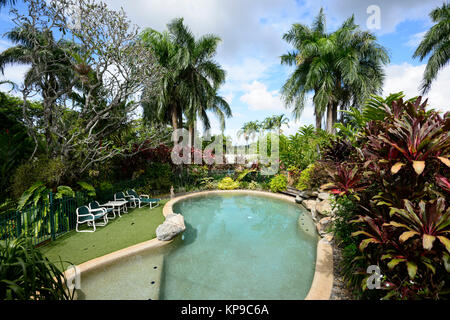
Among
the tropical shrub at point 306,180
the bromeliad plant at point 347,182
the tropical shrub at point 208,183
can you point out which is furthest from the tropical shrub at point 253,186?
the bromeliad plant at point 347,182

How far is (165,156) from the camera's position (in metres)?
11.8

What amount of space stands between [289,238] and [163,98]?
11.7 meters

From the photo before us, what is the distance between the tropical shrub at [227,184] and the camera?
42.8 feet

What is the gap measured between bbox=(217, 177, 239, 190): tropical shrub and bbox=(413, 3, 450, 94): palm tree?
718 inches

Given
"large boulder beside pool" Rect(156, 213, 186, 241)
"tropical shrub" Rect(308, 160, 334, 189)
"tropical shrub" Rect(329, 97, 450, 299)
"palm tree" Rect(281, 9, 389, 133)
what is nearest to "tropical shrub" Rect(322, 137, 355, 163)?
"tropical shrub" Rect(329, 97, 450, 299)

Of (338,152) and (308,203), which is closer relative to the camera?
(338,152)

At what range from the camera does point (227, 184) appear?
1318 cm

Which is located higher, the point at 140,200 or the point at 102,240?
the point at 140,200

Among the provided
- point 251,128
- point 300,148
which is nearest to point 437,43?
point 300,148

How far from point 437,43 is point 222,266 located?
75.8ft

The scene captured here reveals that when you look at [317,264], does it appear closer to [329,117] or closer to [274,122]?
[329,117]

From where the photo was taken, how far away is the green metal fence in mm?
4676
